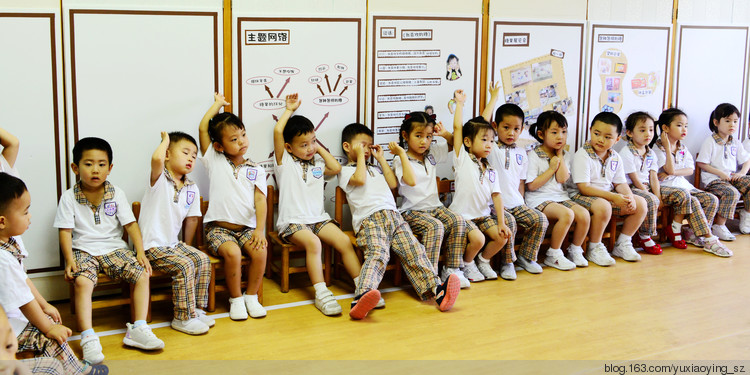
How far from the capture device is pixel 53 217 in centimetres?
366

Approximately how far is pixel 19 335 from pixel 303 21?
2.27 metres

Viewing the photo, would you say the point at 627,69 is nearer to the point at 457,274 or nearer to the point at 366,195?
the point at 457,274

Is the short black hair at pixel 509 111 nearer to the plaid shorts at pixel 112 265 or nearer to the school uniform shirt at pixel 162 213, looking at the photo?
the school uniform shirt at pixel 162 213

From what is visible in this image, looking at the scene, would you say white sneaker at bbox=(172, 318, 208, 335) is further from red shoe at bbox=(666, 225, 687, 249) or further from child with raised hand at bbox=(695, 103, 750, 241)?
child with raised hand at bbox=(695, 103, 750, 241)

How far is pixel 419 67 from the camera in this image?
4.44m

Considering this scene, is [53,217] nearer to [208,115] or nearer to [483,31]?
[208,115]

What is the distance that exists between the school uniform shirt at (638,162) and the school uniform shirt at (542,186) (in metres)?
0.61

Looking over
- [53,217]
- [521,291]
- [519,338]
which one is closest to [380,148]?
[521,291]

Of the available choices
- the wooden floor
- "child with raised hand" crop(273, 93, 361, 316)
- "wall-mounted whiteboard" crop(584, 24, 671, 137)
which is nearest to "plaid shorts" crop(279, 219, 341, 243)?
"child with raised hand" crop(273, 93, 361, 316)

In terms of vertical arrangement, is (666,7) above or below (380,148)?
above

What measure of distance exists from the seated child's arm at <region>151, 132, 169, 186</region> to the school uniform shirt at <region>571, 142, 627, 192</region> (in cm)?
266

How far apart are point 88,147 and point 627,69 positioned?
3.68 m

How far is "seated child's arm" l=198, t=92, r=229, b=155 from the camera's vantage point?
385 cm

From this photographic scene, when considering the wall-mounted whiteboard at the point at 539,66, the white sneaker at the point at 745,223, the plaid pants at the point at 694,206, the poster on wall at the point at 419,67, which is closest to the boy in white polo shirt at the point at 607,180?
the wall-mounted whiteboard at the point at 539,66
